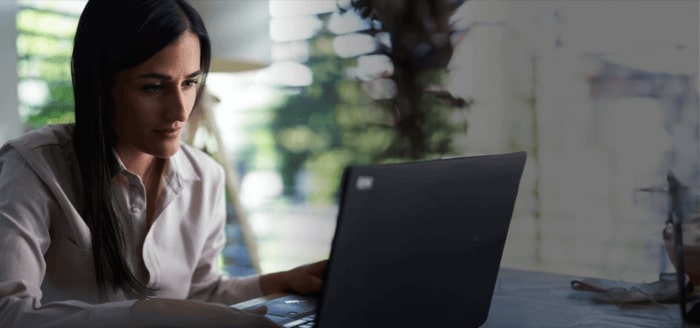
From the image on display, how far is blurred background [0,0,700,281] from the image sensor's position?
2275mm

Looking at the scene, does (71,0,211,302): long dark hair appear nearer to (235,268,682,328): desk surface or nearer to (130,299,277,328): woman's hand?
(235,268,682,328): desk surface

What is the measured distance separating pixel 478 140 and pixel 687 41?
0.76 m

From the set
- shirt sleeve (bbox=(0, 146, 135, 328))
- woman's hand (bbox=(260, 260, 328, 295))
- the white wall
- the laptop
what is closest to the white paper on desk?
the laptop

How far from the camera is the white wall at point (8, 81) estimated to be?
275 centimetres

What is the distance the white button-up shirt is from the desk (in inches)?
17.0

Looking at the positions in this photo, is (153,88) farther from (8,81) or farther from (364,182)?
(8,81)

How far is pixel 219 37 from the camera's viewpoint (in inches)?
88.0

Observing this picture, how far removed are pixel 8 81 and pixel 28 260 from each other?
1935 millimetres

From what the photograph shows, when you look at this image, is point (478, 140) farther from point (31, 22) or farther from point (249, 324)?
point (249, 324)

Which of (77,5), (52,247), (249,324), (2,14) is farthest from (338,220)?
(77,5)

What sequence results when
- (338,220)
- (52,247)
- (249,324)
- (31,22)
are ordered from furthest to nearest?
(31,22)
(52,247)
(249,324)
(338,220)

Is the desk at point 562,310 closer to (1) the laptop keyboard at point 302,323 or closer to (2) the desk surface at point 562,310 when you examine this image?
(2) the desk surface at point 562,310

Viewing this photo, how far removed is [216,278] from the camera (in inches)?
57.1

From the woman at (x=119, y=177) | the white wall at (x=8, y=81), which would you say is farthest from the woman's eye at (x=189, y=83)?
the white wall at (x=8, y=81)
